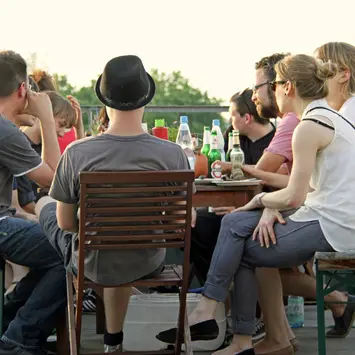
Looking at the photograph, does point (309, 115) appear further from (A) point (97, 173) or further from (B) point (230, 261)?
(A) point (97, 173)

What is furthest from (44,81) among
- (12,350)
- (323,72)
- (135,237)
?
(135,237)

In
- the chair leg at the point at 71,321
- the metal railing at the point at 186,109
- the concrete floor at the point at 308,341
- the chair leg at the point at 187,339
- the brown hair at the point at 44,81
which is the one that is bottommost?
the concrete floor at the point at 308,341

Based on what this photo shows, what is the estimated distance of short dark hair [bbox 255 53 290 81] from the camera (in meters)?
5.28

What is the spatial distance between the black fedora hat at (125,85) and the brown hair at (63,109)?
5.95 feet

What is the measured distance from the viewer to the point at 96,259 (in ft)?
12.2

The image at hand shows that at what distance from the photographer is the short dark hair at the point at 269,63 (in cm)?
528

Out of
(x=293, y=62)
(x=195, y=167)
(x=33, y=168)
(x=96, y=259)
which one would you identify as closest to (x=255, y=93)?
(x=195, y=167)

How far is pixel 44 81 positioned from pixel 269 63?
5.87 feet

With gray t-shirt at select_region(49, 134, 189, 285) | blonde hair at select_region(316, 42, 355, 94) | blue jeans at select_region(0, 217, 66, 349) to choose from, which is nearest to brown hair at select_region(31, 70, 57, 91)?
blue jeans at select_region(0, 217, 66, 349)

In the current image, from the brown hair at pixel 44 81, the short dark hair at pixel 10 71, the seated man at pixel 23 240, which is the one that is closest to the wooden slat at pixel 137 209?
the seated man at pixel 23 240

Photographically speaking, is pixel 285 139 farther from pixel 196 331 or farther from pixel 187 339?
pixel 187 339

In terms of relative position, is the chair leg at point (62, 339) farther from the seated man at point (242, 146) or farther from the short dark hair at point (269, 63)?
the short dark hair at point (269, 63)

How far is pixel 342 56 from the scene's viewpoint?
475 cm

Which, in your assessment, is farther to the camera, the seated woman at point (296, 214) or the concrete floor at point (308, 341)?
the concrete floor at point (308, 341)
